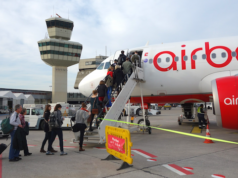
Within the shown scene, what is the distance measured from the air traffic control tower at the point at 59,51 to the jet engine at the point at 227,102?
68.7 m

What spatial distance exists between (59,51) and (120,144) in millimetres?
70969

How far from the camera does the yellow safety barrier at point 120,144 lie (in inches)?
210

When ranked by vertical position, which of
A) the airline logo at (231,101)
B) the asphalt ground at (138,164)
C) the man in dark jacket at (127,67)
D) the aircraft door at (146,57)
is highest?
the aircraft door at (146,57)

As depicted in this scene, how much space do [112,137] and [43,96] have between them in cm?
8635

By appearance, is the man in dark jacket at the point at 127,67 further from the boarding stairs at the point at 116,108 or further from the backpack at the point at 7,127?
the backpack at the point at 7,127

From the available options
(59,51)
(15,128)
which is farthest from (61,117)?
(59,51)

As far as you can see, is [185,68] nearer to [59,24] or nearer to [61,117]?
[61,117]

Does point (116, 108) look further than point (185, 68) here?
No

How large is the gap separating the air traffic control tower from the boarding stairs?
6456 cm

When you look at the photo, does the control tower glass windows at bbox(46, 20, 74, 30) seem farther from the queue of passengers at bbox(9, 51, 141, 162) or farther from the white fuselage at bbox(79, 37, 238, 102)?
the queue of passengers at bbox(9, 51, 141, 162)

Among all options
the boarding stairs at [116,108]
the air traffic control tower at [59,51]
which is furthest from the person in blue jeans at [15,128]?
the air traffic control tower at [59,51]

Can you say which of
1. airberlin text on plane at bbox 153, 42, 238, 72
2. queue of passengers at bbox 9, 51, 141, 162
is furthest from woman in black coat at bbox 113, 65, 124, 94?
airberlin text on plane at bbox 153, 42, 238, 72

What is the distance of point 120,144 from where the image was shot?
570 centimetres

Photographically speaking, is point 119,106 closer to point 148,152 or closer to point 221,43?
point 148,152
